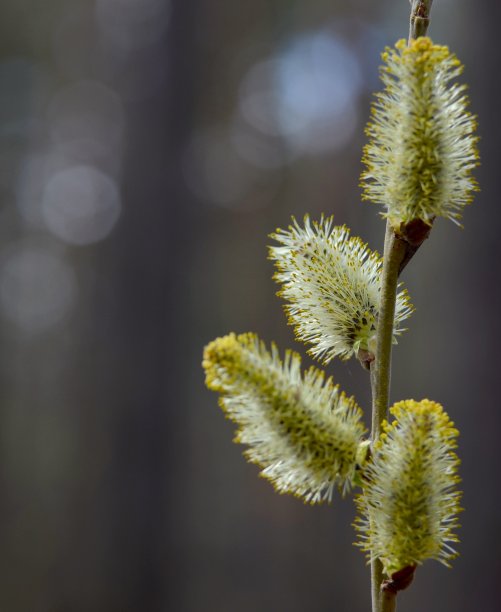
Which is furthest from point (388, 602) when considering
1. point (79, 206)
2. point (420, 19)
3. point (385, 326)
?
point (79, 206)

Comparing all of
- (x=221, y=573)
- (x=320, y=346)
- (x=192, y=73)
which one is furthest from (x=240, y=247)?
(x=320, y=346)

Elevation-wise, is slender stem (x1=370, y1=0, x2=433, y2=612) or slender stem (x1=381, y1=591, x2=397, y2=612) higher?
slender stem (x1=370, y1=0, x2=433, y2=612)

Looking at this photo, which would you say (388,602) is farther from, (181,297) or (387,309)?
(181,297)

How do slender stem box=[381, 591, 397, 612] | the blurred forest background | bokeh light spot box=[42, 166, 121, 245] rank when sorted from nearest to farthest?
slender stem box=[381, 591, 397, 612]
the blurred forest background
bokeh light spot box=[42, 166, 121, 245]

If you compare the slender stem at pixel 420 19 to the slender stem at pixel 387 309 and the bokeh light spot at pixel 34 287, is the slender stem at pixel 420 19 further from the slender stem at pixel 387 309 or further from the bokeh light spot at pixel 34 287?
the bokeh light spot at pixel 34 287

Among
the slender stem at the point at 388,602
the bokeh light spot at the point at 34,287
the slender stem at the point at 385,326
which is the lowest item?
the slender stem at the point at 388,602

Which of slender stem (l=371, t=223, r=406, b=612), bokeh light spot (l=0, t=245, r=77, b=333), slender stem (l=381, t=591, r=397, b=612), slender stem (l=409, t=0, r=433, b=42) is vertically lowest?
slender stem (l=381, t=591, r=397, b=612)

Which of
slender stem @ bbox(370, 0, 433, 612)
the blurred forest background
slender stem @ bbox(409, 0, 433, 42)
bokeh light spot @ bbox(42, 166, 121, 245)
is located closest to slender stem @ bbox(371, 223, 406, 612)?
slender stem @ bbox(370, 0, 433, 612)

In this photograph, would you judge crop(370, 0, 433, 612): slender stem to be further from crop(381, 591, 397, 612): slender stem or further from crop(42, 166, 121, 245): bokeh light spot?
crop(42, 166, 121, 245): bokeh light spot

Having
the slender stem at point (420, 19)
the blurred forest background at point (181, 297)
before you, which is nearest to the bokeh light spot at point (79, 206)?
the blurred forest background at point (181, 297)

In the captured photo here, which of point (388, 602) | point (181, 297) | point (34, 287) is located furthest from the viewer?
point (34, 287)
